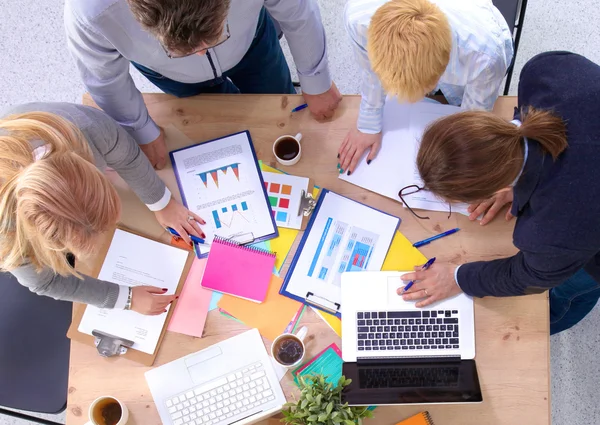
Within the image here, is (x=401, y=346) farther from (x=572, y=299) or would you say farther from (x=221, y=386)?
(x=572, y=299)

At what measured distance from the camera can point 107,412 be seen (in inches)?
47.4

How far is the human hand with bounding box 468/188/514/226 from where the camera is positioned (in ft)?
4.15

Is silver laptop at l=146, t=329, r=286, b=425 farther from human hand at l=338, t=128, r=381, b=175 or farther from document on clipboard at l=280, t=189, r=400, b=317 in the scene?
human hand at l=338, t=128, r=381, b=175

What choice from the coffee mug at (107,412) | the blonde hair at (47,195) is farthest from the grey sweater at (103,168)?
the coffee mug at (107,412)

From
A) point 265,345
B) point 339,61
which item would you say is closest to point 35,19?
point 339,61

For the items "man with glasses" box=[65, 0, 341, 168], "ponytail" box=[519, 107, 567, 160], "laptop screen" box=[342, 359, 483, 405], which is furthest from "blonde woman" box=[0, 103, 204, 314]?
"ponytail" box=[519, 107, 567, 160]

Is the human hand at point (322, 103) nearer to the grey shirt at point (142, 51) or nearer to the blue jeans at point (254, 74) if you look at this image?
the grey shirt at point (142, 51)

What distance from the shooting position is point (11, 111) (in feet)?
3.57

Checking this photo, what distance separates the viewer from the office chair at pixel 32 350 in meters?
1.51

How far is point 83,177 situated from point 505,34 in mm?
1040

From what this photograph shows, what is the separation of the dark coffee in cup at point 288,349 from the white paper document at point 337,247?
0.12 meters

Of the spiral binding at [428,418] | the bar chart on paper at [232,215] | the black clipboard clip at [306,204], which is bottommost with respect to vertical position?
the spiral binding at [428,418]

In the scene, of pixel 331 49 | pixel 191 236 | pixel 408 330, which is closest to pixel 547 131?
pixel 408 330

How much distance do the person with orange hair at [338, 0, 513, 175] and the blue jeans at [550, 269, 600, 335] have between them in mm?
561
